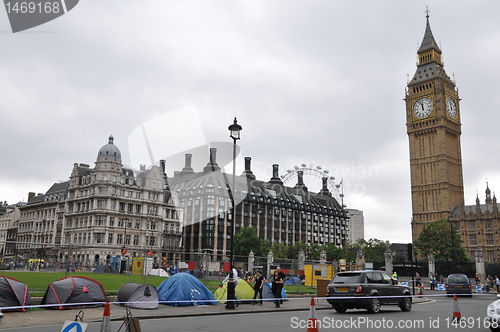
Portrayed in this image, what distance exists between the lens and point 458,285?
113ft

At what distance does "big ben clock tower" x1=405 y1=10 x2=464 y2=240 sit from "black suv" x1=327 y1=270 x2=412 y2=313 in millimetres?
102660

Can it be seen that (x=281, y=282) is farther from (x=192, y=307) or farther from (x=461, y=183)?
(x=461, y=183)


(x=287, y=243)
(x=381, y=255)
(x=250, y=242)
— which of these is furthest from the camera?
(x=287, y=243)

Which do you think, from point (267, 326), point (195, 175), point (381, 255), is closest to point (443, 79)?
point (381, 255)

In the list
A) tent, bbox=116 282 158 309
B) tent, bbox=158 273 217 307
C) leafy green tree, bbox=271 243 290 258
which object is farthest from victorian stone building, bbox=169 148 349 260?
tent, bbox=116 282 158 309

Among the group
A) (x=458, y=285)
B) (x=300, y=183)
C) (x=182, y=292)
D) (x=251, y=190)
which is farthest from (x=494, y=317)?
(x=300, y=183)

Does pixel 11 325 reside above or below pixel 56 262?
below

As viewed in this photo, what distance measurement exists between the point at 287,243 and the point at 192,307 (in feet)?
369

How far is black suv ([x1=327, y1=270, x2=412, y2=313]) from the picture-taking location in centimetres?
1784

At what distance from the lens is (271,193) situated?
443ft

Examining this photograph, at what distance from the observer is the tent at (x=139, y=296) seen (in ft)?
57.9

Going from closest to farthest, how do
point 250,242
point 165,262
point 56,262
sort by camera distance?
point 56,262 → point 165,262 → point 250,242

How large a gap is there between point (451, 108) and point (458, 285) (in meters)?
95.1

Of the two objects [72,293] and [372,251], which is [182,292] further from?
[372,251]
